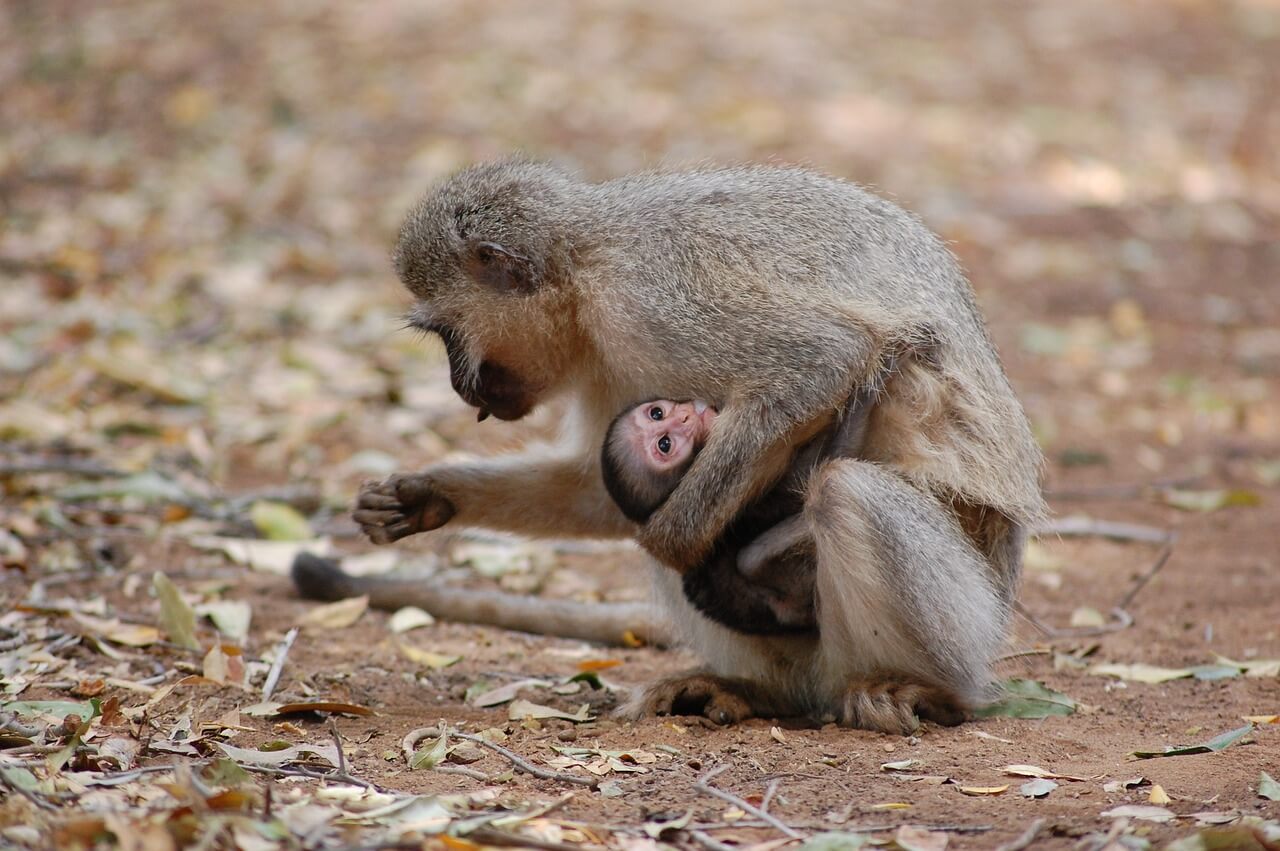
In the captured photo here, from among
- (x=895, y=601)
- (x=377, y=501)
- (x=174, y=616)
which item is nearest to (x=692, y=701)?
(x=895, y=601)

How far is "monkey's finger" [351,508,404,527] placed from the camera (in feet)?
15.5

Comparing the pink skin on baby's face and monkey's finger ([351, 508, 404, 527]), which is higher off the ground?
the pink skin on baby's face

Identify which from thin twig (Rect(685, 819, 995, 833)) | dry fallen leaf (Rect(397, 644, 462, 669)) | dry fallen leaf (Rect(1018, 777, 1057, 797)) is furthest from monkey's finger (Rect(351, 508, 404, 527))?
dry fallen leaf (Rect(1018, 777, 1057, 797))

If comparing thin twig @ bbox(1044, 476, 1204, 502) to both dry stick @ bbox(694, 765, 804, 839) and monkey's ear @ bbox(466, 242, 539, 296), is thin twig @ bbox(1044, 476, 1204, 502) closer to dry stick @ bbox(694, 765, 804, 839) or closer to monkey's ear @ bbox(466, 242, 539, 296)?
monkey's ear @ bbox(466, 242, 539, 296)

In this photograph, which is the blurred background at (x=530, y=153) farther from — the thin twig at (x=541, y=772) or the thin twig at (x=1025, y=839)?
the thin twig at (x=1025, y=839)

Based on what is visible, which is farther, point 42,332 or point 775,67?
point 775,67

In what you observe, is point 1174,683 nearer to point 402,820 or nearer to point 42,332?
point 402,820

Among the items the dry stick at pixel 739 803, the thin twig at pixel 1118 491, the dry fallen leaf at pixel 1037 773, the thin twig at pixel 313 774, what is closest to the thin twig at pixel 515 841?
the dry stick at pixel 739 803

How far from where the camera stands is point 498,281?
15.2 feet

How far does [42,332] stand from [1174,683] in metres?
6.55

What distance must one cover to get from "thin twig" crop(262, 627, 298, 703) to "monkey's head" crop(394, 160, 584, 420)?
98cm

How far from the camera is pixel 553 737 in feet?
13.9

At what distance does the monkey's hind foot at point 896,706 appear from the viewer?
4.21 m

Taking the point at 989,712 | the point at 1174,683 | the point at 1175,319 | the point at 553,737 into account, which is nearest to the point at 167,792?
the point at 553,737
